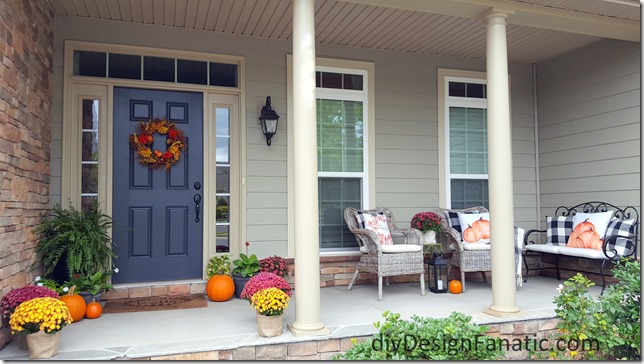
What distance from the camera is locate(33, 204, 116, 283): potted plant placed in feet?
12.8

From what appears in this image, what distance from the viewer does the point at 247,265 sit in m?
4.62

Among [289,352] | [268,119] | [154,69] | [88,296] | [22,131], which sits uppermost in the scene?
[154,69]

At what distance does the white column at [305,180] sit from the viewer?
333 cm

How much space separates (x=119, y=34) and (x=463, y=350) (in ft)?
13.2

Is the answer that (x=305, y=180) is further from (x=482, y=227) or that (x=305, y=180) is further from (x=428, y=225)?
(x=482, y=227)

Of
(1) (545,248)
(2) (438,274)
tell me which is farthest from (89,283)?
(1) (545,248)

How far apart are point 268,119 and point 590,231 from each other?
11.2 feet

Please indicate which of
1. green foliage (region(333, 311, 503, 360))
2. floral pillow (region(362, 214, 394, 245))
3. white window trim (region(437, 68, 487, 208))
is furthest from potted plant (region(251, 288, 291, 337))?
white window trim (region(437, 68, 487, 208))

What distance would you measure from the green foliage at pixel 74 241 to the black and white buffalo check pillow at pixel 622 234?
4.62 metres

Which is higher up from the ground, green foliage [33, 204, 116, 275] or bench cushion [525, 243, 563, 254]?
green foliage [33, 204, 116, 275]

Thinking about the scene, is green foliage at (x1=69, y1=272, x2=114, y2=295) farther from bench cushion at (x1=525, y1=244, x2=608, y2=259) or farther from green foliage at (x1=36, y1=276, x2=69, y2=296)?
bench cushion at (x1=525, y1=244, x2=608, y2=259)

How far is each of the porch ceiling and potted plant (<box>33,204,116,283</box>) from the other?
1.82 meters

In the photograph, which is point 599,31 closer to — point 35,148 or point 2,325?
point 35,148

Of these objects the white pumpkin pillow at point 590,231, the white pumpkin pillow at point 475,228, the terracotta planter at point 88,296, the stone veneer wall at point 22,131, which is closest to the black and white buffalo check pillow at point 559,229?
the white pumpkin pillow at point 590,231
